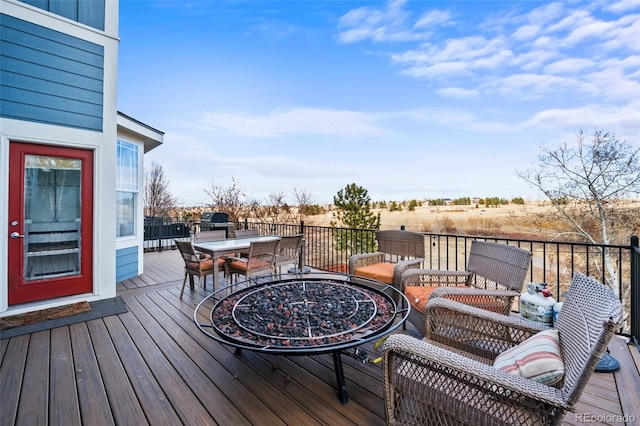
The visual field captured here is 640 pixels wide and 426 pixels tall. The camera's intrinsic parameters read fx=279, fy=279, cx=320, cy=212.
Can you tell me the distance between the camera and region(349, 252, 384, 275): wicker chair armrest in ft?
11.2

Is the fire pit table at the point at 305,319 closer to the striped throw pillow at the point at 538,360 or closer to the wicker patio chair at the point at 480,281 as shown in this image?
the wicker patio chair at the point at 480,281

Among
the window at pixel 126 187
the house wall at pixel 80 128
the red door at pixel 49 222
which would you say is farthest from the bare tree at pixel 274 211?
the red door at pixel 49 222

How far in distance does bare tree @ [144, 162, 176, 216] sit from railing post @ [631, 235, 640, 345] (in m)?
17.3

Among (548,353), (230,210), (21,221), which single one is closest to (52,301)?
(21,221)

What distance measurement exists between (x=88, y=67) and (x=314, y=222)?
370 inches

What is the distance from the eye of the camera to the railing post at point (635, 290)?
2.46 m

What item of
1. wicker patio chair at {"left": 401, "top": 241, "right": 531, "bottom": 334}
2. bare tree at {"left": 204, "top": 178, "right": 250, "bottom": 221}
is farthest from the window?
bare tree at {"left": 204, "top": 178, "right": 250, "bottom": 221}

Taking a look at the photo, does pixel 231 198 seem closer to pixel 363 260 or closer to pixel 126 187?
pixel 126 187

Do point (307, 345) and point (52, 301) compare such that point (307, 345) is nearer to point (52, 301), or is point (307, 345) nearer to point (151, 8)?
point (52, 301)

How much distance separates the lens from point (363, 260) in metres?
3.60

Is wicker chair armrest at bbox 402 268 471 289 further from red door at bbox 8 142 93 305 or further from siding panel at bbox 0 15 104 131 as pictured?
siding panel at bbox 0 15 104 131

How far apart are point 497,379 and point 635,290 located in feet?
8.72

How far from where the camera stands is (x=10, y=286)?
3287 millimetres

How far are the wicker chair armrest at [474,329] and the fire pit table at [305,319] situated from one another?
231mm
